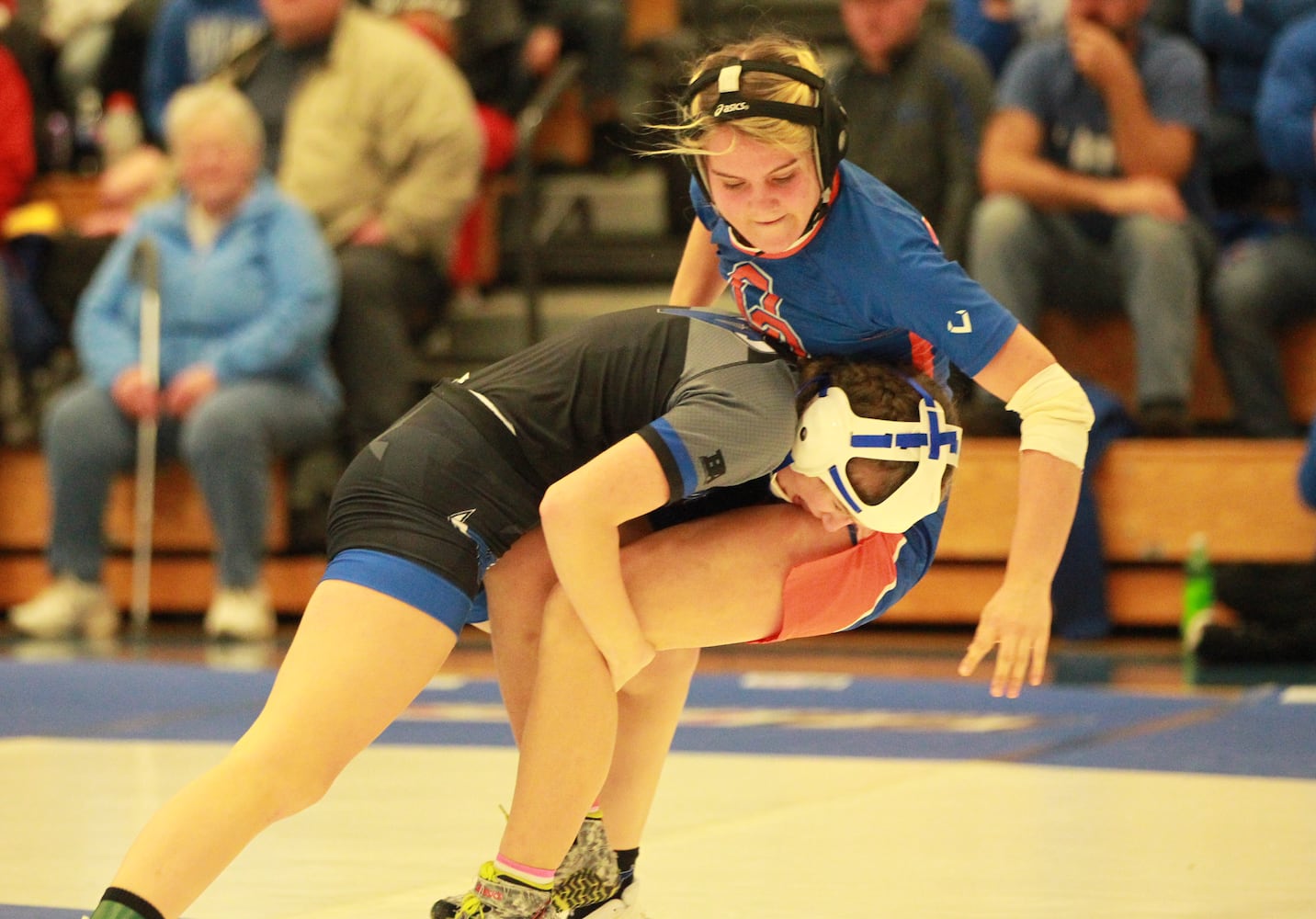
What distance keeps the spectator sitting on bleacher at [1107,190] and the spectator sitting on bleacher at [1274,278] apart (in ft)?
0.46

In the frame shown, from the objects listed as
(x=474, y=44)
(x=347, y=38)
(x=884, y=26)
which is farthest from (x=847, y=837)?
(x=474, y=44)

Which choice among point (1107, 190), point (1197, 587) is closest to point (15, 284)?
point (1107, 190)

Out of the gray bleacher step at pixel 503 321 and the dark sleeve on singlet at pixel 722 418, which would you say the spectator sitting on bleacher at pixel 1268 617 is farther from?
the dark sleeve on singlet at pixel 722 418

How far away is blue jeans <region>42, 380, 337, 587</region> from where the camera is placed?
647 centimetres

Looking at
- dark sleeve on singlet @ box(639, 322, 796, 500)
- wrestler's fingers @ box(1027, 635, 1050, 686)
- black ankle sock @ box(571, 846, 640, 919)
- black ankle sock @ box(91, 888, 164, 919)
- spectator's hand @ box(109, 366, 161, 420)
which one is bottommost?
spectator's hand @ box(109, 366, 161, 420)

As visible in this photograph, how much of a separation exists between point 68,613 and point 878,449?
15.3 feet

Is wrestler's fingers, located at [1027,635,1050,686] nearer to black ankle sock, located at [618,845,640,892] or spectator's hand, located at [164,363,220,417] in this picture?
black ankle sock, located at [618,845,640,892]

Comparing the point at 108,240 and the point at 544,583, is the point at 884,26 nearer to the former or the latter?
the point at 108,240

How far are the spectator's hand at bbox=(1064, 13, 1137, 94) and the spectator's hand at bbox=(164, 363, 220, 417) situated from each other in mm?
3171

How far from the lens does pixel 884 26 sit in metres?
6.61

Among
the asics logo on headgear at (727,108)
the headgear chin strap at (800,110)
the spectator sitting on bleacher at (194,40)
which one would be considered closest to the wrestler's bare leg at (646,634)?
the headgear chin strap at (800,110)

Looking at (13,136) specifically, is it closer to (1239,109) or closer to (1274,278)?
(1239,109)

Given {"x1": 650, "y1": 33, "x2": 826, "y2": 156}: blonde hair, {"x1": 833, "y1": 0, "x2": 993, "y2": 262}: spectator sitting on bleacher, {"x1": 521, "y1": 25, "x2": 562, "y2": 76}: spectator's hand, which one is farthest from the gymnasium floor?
{"x1": 521, "y1": 25, "x2": 562, "y2": 76}: spectator's hand

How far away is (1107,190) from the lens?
639 centimetres
